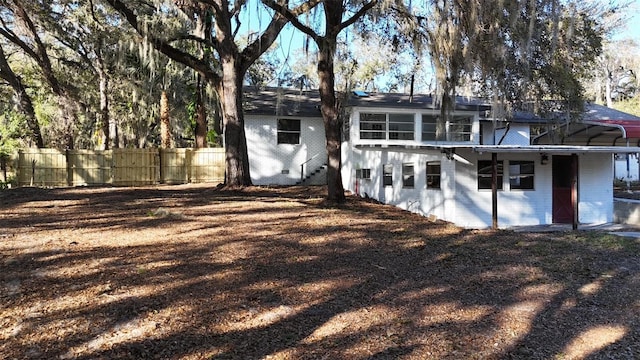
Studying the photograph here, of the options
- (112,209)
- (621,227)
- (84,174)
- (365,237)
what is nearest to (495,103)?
(621,227)

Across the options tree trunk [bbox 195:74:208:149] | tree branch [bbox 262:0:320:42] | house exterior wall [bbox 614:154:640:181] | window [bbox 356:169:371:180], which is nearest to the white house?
window [bbox 356:169:371:180]

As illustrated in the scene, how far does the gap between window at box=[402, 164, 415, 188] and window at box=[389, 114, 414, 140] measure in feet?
15.1

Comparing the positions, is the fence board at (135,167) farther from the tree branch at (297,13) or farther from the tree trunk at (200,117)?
the tree branch at (297,13)

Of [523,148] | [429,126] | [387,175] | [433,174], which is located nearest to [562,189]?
[523,148]

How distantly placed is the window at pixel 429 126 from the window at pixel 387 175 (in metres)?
4.39

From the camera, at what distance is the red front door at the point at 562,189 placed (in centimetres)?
1543

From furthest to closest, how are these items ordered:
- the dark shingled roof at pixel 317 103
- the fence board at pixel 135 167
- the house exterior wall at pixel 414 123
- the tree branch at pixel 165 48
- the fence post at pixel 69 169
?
the fence board at pixel 135 167 < the fence post at pixel 69 169 < the dark shingled roof at pixel 317 103 < the house exterior wall at pixel 414 123 < the tree branch at pixel 165 48

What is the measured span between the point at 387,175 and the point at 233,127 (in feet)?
18.9

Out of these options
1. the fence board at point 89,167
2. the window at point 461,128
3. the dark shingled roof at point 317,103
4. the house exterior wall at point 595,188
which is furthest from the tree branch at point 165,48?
the house exterior wall at point 595,188

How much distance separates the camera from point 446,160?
1449 centimetres

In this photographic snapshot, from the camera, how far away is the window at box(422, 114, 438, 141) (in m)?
20.8

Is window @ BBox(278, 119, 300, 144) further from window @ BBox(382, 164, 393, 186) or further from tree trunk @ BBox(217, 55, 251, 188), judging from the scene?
tree trunk @ BBox(217, 55, 251, 188)

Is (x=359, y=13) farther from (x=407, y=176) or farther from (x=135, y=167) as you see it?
(x=135, y=167)

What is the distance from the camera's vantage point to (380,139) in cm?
2014
